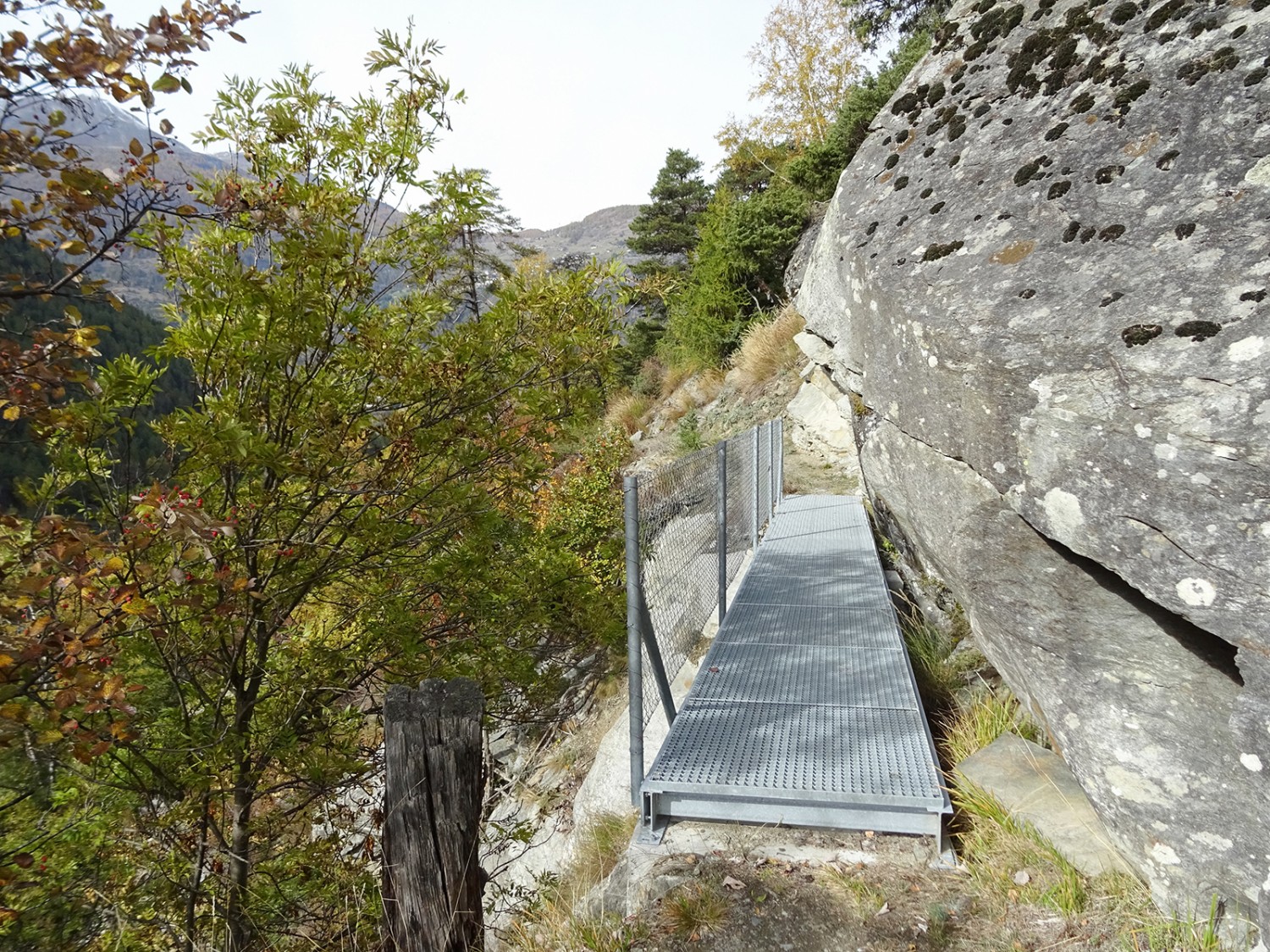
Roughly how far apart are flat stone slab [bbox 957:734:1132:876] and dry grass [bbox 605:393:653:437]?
13.7 metres

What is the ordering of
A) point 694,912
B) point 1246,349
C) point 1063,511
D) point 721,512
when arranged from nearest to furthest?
1. point 1246,349
2. point 1063,511
3. point 694,912
4. point 721,512

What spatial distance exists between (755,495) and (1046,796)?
475 centimetres

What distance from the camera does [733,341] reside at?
50.5 ft

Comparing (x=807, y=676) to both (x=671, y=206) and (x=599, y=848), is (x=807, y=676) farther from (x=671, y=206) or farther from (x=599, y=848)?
(x=671, y=206)

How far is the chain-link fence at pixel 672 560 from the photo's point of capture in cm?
305

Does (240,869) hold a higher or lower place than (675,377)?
lower

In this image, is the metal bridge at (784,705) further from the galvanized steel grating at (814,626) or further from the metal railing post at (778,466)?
the metal railing post at (778,466)

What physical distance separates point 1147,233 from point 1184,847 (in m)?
1.82

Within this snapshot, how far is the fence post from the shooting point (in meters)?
2.90

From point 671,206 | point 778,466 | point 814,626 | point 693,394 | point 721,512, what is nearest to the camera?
point 814,626

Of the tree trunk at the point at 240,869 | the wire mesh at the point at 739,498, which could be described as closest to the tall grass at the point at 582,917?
the tree trunk at the point at 240,869

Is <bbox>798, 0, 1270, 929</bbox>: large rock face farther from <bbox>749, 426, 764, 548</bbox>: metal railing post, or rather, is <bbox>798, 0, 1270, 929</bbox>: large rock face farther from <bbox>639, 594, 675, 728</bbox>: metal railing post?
<bbox>749, 426, 764, 548</bbox>: metal railing post

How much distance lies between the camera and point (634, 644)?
3053mm

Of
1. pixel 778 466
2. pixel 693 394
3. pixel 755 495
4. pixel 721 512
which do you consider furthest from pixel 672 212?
pixel 721 512
